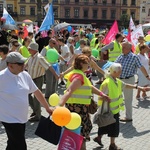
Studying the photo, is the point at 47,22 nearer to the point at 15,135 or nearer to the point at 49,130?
the point at 49,130

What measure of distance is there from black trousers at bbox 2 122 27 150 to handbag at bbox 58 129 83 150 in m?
0.53

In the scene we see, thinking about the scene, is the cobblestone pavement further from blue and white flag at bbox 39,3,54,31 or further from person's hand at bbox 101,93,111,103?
blue and white flag at bbox 39,3,54,31

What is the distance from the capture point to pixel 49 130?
13.4 ft

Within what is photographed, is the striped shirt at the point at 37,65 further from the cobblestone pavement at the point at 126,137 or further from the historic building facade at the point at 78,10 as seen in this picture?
the historic building facade at the point at 78,10

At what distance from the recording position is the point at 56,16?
86.4 meters

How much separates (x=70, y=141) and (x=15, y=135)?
72cm

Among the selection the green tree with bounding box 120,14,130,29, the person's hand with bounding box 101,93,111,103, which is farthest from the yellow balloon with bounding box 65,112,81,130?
the green tree with bounding box 120,14,130,29

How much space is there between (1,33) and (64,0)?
7695cm

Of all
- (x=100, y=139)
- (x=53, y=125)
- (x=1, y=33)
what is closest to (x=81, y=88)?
(x=53, y=125)

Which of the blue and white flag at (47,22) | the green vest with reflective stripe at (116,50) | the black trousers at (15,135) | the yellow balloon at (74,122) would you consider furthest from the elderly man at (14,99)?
the blue and white flag at (47,22)

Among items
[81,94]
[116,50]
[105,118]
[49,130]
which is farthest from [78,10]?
[49,130]

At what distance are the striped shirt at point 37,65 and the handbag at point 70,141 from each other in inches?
106

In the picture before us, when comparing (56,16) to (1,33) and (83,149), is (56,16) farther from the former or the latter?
(83,149)

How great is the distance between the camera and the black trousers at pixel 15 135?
12.7 ft
